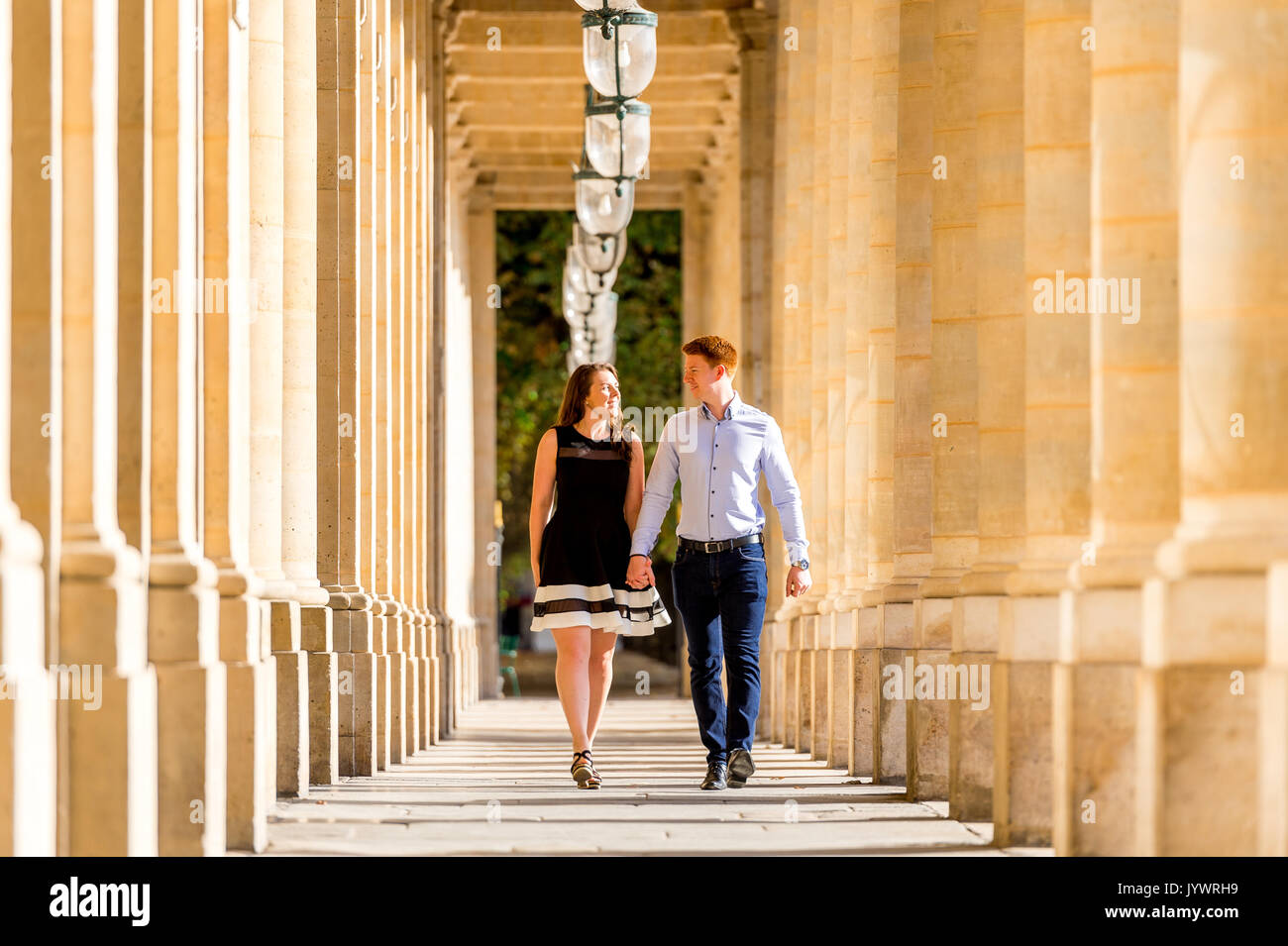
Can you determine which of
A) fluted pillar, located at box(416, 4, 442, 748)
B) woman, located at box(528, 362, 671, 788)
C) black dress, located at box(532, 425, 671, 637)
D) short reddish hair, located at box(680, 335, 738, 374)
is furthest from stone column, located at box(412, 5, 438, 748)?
short reddish hair, located at box(680, 335, 738, 374)

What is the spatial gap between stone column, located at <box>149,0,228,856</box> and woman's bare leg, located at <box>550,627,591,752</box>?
2695mm

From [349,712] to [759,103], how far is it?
11.1 m

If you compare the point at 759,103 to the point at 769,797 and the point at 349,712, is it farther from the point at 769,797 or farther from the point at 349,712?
the point at 769,797

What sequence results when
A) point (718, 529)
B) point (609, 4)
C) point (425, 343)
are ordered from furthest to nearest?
point (425, 343) → point (609, 4) → point (718, 529)

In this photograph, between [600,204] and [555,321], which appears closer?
[600,204]

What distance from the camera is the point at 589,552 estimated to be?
10.9 metres

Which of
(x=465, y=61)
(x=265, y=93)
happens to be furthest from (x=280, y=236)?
(x=465, y=61)

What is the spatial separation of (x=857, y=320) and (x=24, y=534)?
917cm

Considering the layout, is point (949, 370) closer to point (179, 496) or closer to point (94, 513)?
point (179, 496)

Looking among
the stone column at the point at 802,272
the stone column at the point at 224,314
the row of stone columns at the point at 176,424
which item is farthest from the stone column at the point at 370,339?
the stone column at the point at 224,314

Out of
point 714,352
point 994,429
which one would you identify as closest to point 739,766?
point 714,352

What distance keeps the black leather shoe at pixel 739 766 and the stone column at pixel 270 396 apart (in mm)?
2139

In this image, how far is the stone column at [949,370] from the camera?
35.9ft

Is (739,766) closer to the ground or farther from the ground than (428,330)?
closer to the ground
